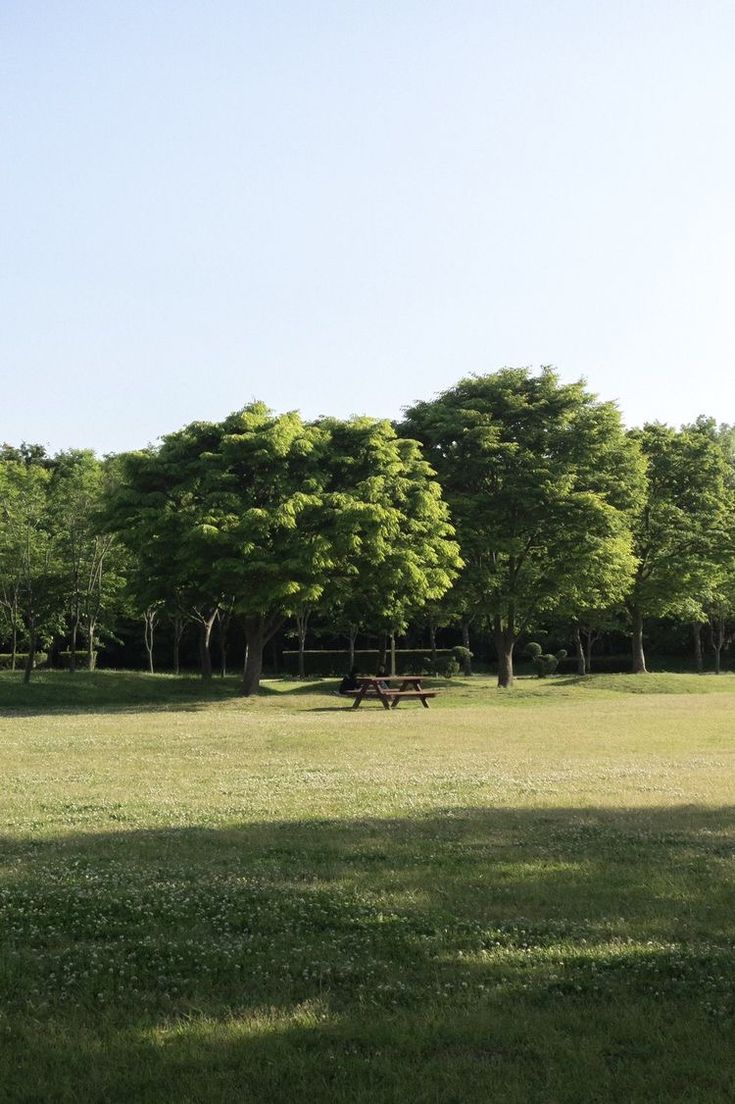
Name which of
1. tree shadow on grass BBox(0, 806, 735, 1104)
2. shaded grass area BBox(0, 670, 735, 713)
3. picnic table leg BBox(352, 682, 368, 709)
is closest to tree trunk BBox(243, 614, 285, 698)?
shaded grass area BBox(0, 670, 735, 713)

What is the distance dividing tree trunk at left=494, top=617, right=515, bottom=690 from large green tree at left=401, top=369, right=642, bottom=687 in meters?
0.05

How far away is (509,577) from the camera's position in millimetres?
47250

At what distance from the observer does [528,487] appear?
148 feet

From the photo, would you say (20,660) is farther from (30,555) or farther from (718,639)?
(718,639)

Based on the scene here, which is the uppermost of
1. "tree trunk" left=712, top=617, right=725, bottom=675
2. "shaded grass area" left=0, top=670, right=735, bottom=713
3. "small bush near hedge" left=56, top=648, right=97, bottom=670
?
"tree trunk" left=712, top=617, right=725, bottom=675

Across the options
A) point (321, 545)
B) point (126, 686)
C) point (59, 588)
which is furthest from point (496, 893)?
point (59, 588)

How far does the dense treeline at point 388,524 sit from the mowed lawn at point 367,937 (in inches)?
793

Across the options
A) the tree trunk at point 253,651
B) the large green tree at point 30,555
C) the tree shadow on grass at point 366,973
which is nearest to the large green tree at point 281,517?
the tree trunk at point 253,651

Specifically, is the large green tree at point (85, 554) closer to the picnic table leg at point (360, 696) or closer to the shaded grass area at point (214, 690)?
the shaded grass area at point (214, 690)

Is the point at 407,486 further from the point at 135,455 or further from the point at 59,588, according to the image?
the point at 59,588

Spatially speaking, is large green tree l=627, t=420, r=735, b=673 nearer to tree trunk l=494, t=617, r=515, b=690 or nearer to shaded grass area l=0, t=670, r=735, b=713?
shaded grass area l=0, t=670, r=735, b=713

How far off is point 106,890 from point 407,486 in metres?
32.3

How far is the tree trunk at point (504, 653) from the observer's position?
46.9m

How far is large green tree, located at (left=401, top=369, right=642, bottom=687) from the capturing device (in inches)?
1779
